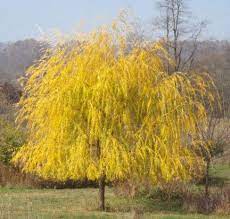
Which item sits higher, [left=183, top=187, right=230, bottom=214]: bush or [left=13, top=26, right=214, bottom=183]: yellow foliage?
[left=13, top=26, right=214, bottom=183]: yellow foliage

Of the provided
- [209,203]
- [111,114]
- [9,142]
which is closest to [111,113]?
[111,114]

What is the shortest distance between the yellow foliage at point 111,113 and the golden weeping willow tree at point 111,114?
1.0 inches

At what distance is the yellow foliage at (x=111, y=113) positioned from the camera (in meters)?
13.7

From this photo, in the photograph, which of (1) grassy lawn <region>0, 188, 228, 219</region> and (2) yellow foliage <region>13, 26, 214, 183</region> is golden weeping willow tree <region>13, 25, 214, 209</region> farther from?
(1) grassy lawn <region>0, 188, 228, 219</region>

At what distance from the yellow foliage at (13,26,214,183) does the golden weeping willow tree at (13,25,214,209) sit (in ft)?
0.08

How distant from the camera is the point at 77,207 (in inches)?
595

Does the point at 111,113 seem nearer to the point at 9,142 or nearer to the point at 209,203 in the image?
the point at 209,203

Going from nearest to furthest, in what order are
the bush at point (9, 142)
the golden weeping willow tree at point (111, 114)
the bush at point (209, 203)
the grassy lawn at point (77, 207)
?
1. the grassy lawn at point (77, 207)
2. the golden weeping willow tree at point (111, 114)
3. the bush at point (209, 203)
4. the bush at point (9, 142)

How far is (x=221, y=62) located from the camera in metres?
46.0

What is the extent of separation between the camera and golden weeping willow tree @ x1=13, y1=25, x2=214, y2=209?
45.0 ft

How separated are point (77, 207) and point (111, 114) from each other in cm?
299

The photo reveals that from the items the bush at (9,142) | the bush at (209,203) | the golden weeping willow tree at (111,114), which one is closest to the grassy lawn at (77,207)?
the bush at (209,203)

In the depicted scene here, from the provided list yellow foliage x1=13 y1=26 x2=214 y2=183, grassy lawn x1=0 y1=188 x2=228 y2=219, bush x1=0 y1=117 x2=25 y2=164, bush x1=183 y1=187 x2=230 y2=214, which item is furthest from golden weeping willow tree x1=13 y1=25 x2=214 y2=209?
bush x1=0 y1=117 x2=25 y2=164

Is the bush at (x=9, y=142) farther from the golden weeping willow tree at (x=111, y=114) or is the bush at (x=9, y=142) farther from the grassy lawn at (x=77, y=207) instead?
the golden weeping willow tree at (x=111, y=114)
